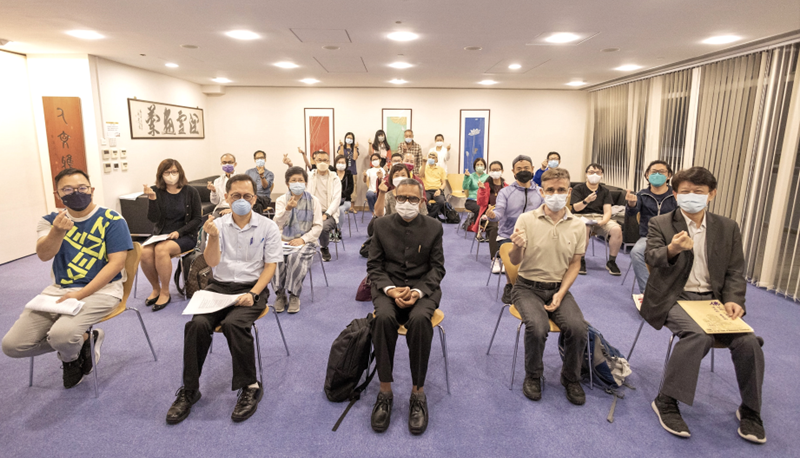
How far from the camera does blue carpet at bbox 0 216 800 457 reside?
243 cm

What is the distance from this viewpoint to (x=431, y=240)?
3010mm

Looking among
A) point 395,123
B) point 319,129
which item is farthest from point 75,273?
point 395,123

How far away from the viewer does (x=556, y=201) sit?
3049mm

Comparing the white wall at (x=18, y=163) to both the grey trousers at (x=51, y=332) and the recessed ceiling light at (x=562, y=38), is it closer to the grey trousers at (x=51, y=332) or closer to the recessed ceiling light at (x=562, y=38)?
the grey trousers at (x=51, y=332)

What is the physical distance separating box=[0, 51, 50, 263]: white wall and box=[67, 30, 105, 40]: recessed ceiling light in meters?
1.75

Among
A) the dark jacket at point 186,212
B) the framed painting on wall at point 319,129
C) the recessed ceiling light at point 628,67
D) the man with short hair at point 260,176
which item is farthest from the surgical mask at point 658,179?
the framed painting on wall at point 319,129

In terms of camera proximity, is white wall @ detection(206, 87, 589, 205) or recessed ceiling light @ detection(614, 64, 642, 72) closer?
recessed ceiling light @ detection(614, 64, 642, 72)

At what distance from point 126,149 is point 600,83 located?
903 centimetres

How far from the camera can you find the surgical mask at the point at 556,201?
3045mm

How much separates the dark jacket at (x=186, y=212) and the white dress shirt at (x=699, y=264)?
439 centimetres

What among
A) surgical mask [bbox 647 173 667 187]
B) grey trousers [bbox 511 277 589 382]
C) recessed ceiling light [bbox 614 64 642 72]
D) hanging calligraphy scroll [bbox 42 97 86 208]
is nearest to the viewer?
grey trousers [bbox 511 277 589 382]

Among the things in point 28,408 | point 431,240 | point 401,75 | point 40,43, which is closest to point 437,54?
point 401,75

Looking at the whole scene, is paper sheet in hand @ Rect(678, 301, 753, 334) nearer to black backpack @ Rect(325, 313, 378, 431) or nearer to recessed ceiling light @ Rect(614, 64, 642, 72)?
black backpack @ Rect(325, 313, 378, 431)

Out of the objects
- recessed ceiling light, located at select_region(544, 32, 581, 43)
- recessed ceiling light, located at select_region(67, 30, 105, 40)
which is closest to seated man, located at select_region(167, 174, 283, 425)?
recessed ceiling light, located at select_region(67, 30, 105, 40)
